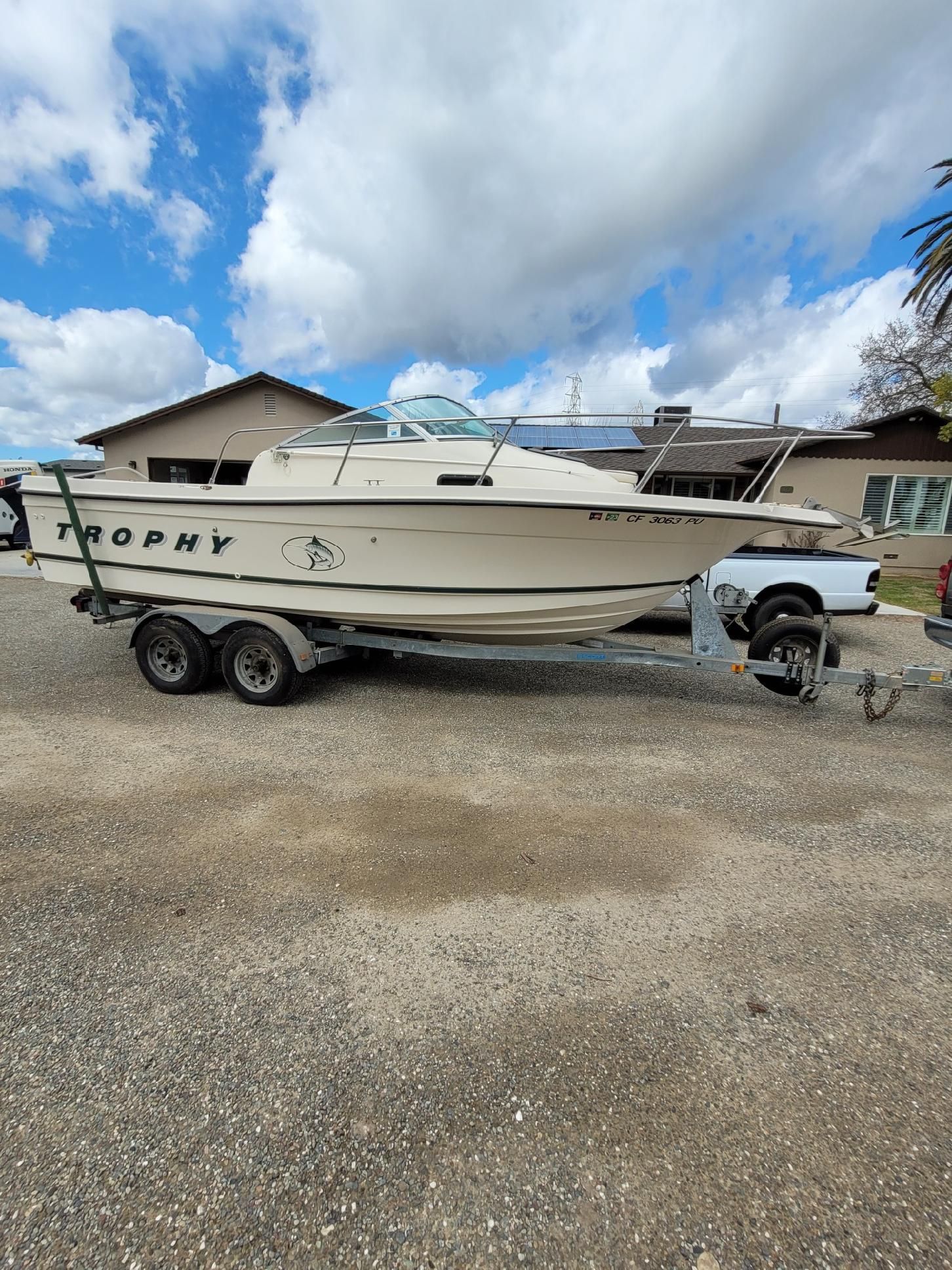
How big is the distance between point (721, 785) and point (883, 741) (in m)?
1.75

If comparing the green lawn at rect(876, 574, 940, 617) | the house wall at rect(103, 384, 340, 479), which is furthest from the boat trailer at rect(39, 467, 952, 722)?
the house wall at rect(103, 384, 340, 479)

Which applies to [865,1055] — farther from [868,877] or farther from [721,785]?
[721,785]

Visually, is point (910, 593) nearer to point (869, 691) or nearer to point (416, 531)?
point (869, 691)

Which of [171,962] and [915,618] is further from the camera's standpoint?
[915,618]

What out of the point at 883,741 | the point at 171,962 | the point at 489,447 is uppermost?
the point at 489,447

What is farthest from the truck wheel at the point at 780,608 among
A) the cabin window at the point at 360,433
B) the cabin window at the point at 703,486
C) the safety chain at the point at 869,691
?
the cabin window at the point at 703,486

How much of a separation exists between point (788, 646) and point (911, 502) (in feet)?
41.4

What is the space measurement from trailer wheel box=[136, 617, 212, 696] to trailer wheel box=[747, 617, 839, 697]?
188 inches

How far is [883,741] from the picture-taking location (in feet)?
15.0

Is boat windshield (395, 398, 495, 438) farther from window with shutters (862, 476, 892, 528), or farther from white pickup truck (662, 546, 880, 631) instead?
window with shutters (862, 476, 892, 528)

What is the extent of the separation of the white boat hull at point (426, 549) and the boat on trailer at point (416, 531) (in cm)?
1

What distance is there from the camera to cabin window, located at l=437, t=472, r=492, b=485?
4.81m

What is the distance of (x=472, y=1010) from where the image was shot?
6.77ft

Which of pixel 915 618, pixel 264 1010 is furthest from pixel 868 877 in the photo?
pixel 915 618
